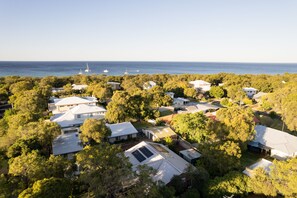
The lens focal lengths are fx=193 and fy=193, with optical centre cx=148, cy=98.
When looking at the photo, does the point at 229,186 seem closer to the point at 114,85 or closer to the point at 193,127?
the point at 193,127

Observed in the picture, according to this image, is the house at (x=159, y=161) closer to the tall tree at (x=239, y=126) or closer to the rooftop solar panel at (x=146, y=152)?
the rooftop solar panel at (x=146, y=152)

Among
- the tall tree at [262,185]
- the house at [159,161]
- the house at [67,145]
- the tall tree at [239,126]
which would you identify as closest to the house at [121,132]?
the house at [67,145]

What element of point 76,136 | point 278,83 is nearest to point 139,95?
point 76,136

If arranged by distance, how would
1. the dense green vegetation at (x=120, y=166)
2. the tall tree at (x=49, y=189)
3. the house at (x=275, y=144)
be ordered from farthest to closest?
the house at (x=275, y=144) → the dense green vegetation at (x=120, y=166) → the tall tree at (x=49, y=189)

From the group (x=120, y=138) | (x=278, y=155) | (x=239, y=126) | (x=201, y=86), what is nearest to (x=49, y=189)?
(x=120, y=138)

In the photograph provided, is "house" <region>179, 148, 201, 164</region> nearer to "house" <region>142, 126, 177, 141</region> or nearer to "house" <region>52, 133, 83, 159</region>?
"house" <region>142, 126, 177, 141</region>

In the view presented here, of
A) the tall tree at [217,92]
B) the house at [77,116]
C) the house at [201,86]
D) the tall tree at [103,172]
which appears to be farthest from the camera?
the house at [201,86]
